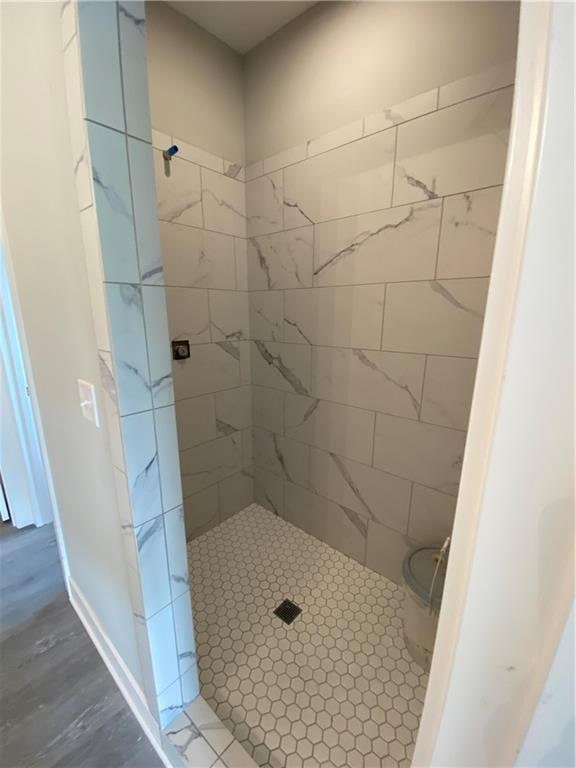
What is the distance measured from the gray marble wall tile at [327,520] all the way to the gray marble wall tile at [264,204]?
1.49m

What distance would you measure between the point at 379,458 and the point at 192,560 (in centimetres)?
115

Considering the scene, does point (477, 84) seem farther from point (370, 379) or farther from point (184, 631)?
point (184, 631)

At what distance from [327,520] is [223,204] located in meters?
1.83

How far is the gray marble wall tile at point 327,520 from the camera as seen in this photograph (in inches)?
66.3

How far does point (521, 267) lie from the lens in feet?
0.83

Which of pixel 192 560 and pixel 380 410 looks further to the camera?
pixel 192 560

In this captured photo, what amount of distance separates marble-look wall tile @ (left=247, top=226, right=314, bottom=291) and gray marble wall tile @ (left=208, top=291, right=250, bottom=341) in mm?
118

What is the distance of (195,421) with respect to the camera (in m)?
1.79

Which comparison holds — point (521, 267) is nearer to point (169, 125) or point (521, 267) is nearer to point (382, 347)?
point (382, 347)

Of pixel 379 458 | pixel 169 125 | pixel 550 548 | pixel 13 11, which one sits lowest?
pixel 379 458

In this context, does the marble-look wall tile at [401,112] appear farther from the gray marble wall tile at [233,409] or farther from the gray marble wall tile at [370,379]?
the gray marble wall tile at [233,409]

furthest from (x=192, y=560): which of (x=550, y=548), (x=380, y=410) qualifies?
(x=550, y=548)

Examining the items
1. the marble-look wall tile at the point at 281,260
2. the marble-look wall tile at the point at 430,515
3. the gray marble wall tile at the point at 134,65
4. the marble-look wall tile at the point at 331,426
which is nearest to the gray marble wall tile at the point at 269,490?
the marble-look wall tile at the point at 331,426

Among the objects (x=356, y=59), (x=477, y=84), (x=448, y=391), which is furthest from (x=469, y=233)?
(x=356, y=59)
